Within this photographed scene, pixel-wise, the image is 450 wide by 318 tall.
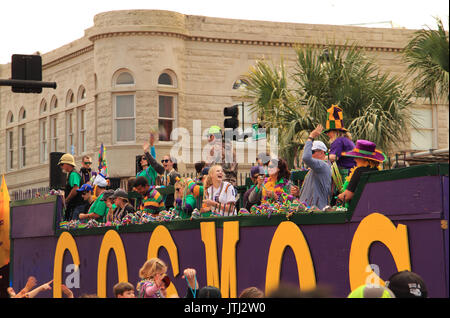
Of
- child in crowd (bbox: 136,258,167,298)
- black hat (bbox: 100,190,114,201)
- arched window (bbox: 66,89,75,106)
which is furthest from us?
arched window (bbox: 66,89,75,106)

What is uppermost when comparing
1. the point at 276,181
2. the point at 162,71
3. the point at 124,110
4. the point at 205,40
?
the point at 205,40

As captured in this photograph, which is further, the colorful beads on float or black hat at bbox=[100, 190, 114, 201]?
black hat at bbox=[100, 190, 114, 201]

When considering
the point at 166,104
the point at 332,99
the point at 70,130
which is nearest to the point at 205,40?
the point at 166,104

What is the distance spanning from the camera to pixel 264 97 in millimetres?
26391

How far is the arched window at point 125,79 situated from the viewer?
114 feet

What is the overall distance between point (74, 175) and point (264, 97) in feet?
35.9

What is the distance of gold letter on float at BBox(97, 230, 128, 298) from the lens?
1436cm

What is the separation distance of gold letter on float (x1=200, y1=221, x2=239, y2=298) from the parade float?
0.5 inches

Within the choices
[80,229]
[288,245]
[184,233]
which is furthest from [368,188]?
[80,229]

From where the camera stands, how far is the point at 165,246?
43.3 ft

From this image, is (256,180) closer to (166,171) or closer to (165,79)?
(166,171)

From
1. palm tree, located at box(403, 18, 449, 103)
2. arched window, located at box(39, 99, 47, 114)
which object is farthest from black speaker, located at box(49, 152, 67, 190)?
arched window, located at box(39, 99, 47, 114)

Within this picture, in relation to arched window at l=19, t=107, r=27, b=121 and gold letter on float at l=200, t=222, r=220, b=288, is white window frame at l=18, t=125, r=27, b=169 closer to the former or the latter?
arched window at l=19, t=107, r=27, b=121

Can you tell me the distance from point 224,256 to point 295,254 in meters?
1.53
